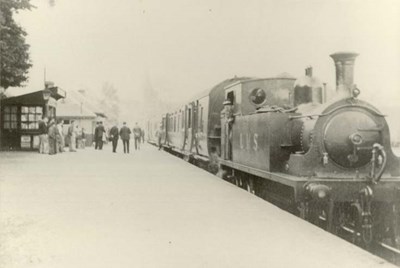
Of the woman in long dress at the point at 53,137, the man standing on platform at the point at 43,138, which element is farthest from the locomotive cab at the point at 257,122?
the man standing on platform at the point at 43,138

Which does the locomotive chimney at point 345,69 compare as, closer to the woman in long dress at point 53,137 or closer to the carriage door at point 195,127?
the carriage door at point 195,127

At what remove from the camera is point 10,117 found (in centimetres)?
2500

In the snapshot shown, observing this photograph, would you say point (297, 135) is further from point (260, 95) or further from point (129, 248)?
point (129, 248)

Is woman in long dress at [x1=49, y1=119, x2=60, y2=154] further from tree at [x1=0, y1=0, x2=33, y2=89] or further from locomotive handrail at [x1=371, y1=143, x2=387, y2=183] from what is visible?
locomotive handrail at [x1=371, y1=143, x2=387, y2=183]

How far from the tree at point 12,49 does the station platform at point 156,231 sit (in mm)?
8839

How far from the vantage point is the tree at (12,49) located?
59.7 feet

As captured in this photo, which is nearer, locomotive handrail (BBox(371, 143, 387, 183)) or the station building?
locomotive handrail (BBox(371, 143, 387, 183))

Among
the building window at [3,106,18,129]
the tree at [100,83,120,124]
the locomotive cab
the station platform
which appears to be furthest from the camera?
the tree at [100,83,120,124]

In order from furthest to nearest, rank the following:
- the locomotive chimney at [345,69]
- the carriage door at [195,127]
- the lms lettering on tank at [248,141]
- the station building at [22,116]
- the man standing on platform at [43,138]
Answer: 1. the station building at [22,116]
2. the man standing on platform at [43,138]
3. the carriage door at [195,127]
4. the lms lettering on tank at [248,141]
5. the locomotive chimney at [345,69]

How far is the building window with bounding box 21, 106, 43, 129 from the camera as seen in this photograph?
25.1 meters

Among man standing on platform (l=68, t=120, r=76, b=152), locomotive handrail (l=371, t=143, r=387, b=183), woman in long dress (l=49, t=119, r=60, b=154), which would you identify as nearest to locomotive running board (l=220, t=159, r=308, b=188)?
locomotive handrail (l=371, t=143, r=387, b=183)

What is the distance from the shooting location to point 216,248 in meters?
5.99

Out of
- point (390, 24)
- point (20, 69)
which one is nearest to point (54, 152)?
point (20, 69)

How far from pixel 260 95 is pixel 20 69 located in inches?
541
